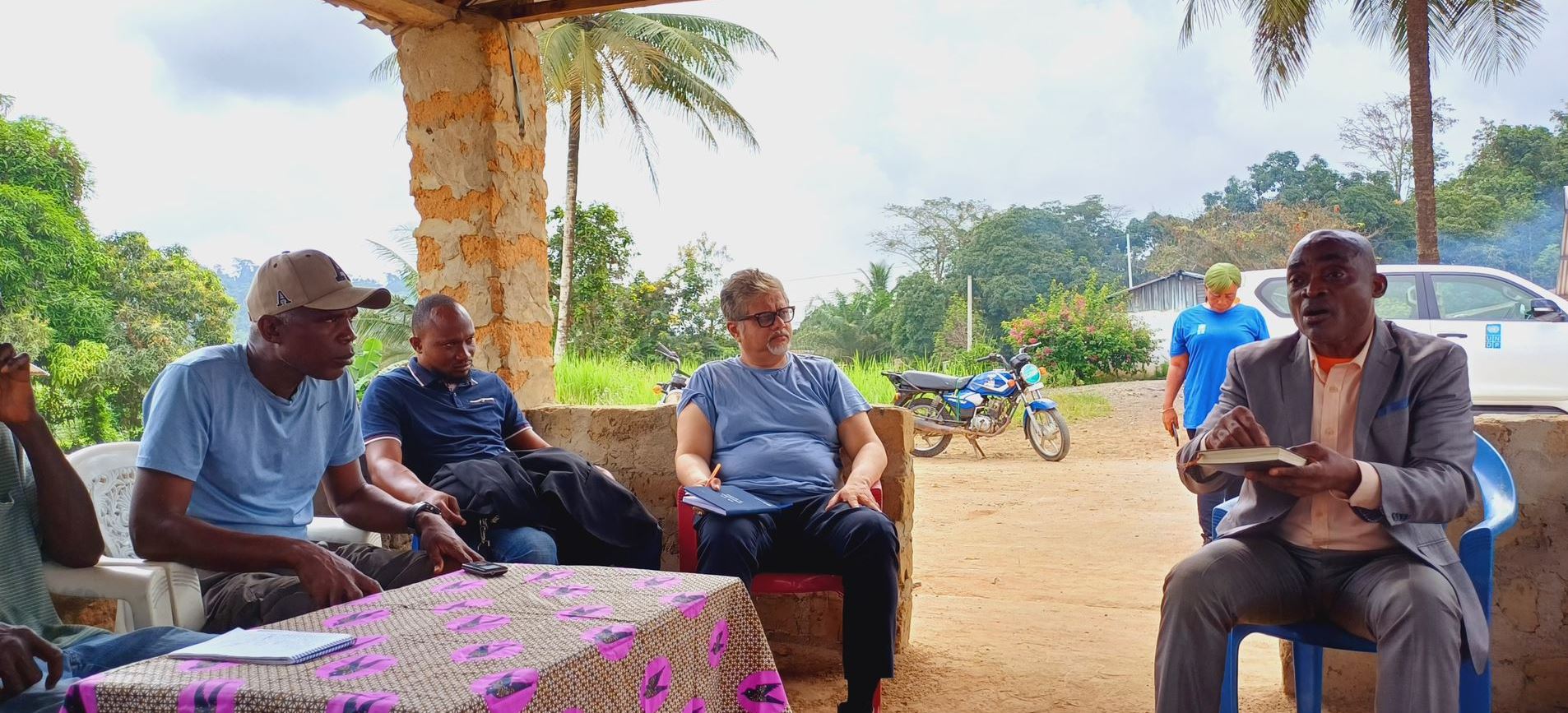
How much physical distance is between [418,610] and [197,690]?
0.43m

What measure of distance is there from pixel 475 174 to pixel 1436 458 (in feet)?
11.7

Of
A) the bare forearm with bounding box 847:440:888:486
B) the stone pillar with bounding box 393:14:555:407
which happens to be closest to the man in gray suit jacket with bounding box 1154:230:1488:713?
the bare forearm with bounding box 847:440:888:486

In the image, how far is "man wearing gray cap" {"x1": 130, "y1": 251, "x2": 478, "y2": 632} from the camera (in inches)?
85.8

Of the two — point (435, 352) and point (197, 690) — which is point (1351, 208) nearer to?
point (435, 352)

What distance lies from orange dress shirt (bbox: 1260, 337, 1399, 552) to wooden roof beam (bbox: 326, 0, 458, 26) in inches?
135

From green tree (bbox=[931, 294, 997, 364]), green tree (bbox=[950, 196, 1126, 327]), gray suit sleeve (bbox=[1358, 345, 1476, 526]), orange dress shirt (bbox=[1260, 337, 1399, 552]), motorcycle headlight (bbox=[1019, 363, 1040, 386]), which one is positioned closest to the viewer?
gray suit sleeve (bbox=[1358, 345, 1476, 526])

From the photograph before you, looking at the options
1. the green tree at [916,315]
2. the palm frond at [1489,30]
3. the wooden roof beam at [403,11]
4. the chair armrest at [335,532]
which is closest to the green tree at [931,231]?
the green tree at [916,315]

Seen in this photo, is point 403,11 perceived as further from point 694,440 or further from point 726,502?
point 726,502

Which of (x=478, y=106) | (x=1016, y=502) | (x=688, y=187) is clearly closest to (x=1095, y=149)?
(x=688, y=187)

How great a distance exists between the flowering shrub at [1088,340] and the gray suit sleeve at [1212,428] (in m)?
Answer: 14.8

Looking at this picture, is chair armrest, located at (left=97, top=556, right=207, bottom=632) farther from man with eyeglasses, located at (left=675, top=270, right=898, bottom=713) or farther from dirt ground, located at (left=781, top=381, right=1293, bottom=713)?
dirt ground, located at (left=781, top=381, right=1293, bottom=713)

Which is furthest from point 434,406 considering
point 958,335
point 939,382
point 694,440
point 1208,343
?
point 958,335

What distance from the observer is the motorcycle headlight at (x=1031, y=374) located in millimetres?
11133

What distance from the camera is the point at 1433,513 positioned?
2.28m
